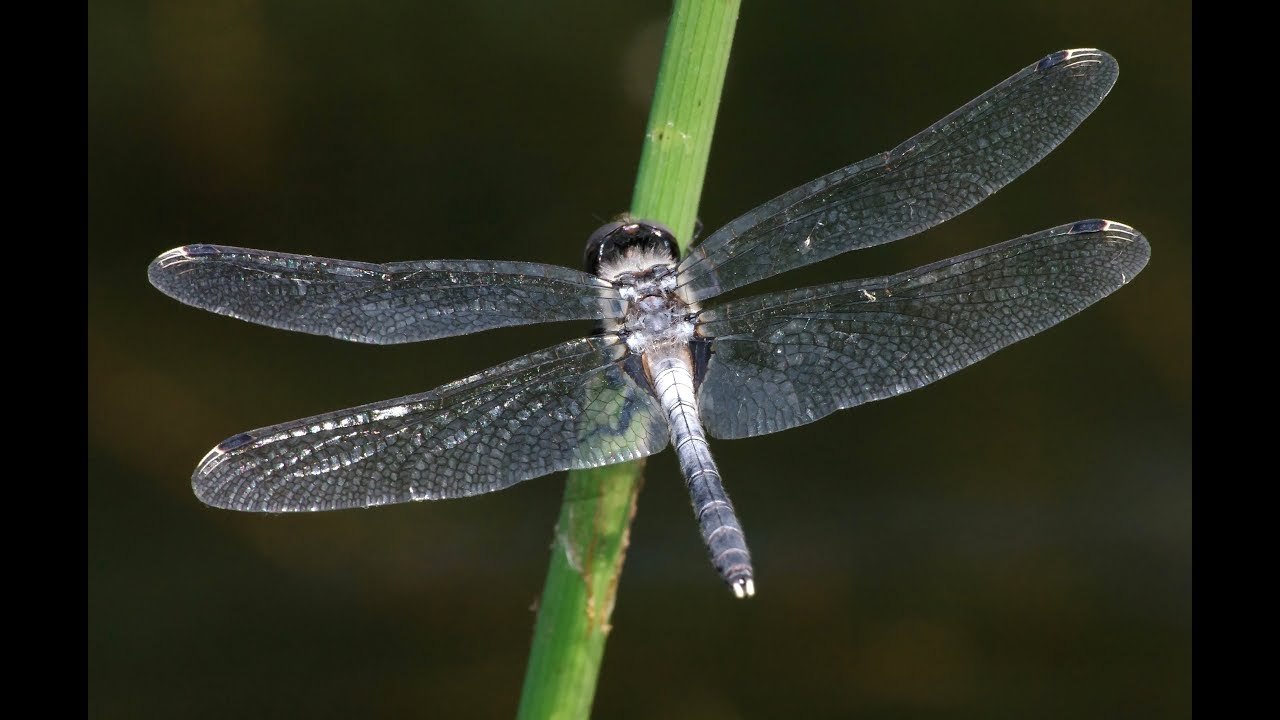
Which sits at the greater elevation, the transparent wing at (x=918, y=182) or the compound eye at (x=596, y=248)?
the transparent wing at (x=918, y=182)

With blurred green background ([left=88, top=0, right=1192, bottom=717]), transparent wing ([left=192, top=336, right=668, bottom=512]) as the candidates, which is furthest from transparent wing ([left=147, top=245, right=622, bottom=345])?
blurred green background ([left=88, top=0, right=1192, bottom=717])

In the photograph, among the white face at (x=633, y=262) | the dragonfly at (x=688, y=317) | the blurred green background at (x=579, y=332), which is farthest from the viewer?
the blurred green background at (x=579, y=332)

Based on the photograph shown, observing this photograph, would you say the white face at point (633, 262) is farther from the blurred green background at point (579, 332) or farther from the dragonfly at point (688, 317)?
the blurred green background at point (579, 332)

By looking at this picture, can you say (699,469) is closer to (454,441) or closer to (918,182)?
(454,441)

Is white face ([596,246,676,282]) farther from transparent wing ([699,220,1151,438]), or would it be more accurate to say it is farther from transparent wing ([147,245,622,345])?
transparent wing ([699,220,1151,438])

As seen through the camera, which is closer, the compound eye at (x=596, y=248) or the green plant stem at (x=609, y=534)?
the green plant stem at (x=609, y=534)

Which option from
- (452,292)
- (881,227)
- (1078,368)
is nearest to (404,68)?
(452,292)

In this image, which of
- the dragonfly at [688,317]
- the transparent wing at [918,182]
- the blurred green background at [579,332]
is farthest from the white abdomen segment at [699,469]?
the blurred green background at [579,332]

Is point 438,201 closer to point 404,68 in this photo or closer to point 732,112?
point 404,68
